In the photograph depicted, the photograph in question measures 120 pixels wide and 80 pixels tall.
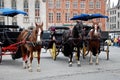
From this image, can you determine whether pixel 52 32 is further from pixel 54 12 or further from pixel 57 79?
pixel 54 12

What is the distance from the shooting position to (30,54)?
17.0 m

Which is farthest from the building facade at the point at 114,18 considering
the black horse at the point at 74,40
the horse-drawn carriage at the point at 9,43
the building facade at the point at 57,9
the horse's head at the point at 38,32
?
the horse's head at the point at 38,32

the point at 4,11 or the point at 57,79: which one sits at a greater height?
the point at 4,11

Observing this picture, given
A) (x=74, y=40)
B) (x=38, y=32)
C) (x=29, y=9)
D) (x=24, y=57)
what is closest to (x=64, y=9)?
(x=29, y=9)

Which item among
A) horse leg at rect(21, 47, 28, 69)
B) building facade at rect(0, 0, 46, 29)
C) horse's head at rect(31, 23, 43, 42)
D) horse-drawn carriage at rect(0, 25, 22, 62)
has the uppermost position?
building facade at rect(0, 0, 46, 29)

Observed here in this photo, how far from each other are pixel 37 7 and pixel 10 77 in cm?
6478

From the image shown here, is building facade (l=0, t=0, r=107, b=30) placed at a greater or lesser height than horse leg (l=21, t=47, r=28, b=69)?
greater

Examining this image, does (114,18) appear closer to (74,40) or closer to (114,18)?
(114,18)

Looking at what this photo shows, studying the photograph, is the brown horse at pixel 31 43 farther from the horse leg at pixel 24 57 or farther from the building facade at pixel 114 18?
the building facade at pixel 114 18

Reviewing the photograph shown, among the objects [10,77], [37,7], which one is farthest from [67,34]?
[37,7]

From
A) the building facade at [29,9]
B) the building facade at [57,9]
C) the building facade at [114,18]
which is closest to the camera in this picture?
the building facade at [29,9]

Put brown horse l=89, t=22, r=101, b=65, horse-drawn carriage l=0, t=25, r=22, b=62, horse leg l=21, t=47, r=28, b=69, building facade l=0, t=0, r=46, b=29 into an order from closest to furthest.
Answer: horse leg l=21, t=47, r=28, b=69
horse-drawn carriage l=0, t=25, r=22, b=62
brown horse l=89, t=22, r=101, b=65
building facade l=0, t=0, r=46, b=29

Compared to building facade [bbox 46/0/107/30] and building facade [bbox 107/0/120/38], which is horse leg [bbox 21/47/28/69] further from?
building facade [bbox 107/0/120/38]

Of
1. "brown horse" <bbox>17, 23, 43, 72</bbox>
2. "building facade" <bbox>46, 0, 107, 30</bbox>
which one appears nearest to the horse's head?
"brown horse" <bbox>17, 23, 43, 72</bbox>
